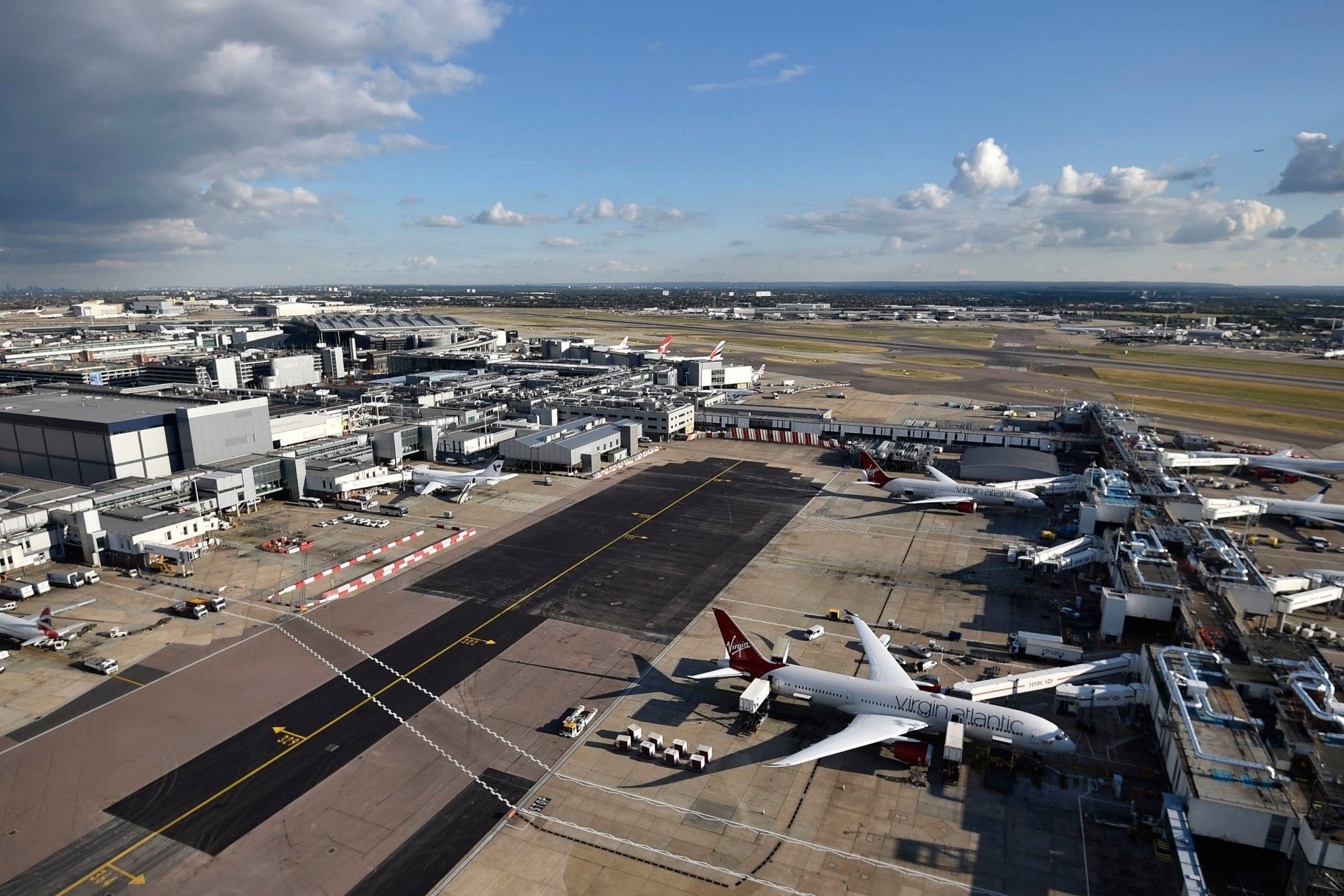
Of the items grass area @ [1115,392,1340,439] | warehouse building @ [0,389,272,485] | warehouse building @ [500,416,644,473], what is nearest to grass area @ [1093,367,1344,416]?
grass area @ [1115,392,1340,439]

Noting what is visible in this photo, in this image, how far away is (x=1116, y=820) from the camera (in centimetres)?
3491

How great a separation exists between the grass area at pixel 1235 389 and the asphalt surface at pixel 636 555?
4856 inches

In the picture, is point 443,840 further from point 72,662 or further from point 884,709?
point 72,662

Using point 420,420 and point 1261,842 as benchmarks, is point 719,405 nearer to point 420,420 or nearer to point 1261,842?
point 420,420

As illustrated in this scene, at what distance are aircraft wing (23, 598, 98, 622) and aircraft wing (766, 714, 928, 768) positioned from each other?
57.3m

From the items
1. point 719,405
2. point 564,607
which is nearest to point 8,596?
point 564,607

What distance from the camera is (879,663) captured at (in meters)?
45.4

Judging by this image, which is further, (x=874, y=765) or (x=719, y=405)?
(x=719, y=405)

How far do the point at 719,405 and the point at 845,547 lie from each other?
243 ft

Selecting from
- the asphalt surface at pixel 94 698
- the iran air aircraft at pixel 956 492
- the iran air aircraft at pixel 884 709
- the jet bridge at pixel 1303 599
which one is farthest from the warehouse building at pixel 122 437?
the jet bridge at pixel 1303 599

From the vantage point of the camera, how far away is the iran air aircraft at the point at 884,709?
3847 centimetres

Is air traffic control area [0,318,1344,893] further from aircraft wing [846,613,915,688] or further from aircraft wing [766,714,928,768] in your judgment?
aircraft wing [846,613,915,688]

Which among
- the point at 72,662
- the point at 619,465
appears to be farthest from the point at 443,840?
the point at 619,465

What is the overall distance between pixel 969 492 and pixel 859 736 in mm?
52729
